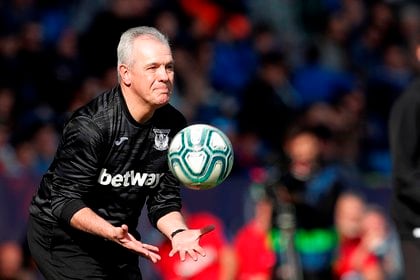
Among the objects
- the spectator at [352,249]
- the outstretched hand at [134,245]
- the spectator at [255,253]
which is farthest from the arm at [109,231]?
the spectator at [352,249]

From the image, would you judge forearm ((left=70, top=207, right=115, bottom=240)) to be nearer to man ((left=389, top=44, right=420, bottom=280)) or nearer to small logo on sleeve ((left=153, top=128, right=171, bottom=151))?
small logo on sleeve ((left=153, top=128, right=171, bottom=151))

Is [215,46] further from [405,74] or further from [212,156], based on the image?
[212,156]

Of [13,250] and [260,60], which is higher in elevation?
[260,60]

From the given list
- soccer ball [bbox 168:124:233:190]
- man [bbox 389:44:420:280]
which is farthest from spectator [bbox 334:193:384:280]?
soccer ball [bbox 168:124:233:190]

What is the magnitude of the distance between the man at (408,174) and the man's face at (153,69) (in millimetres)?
1589

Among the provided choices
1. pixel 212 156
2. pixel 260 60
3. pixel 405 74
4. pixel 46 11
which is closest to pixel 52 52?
pixel 46 11

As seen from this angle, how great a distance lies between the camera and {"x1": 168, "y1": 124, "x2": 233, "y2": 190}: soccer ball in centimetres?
671

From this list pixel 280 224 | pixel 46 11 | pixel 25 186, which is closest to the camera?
pixel 280 224

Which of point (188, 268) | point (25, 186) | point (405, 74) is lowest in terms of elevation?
point (188, 268)

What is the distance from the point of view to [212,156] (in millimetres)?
6719

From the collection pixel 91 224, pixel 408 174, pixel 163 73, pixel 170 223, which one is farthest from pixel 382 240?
pixel 91 224

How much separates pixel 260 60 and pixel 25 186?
4.62 m

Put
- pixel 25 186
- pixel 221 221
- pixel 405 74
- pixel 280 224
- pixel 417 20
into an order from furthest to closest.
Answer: pixel 417 20 < pixel 405 74 < pixel 221 221 < pixel 25 186 < pixel 280 224

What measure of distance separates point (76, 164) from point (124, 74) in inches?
23.8
